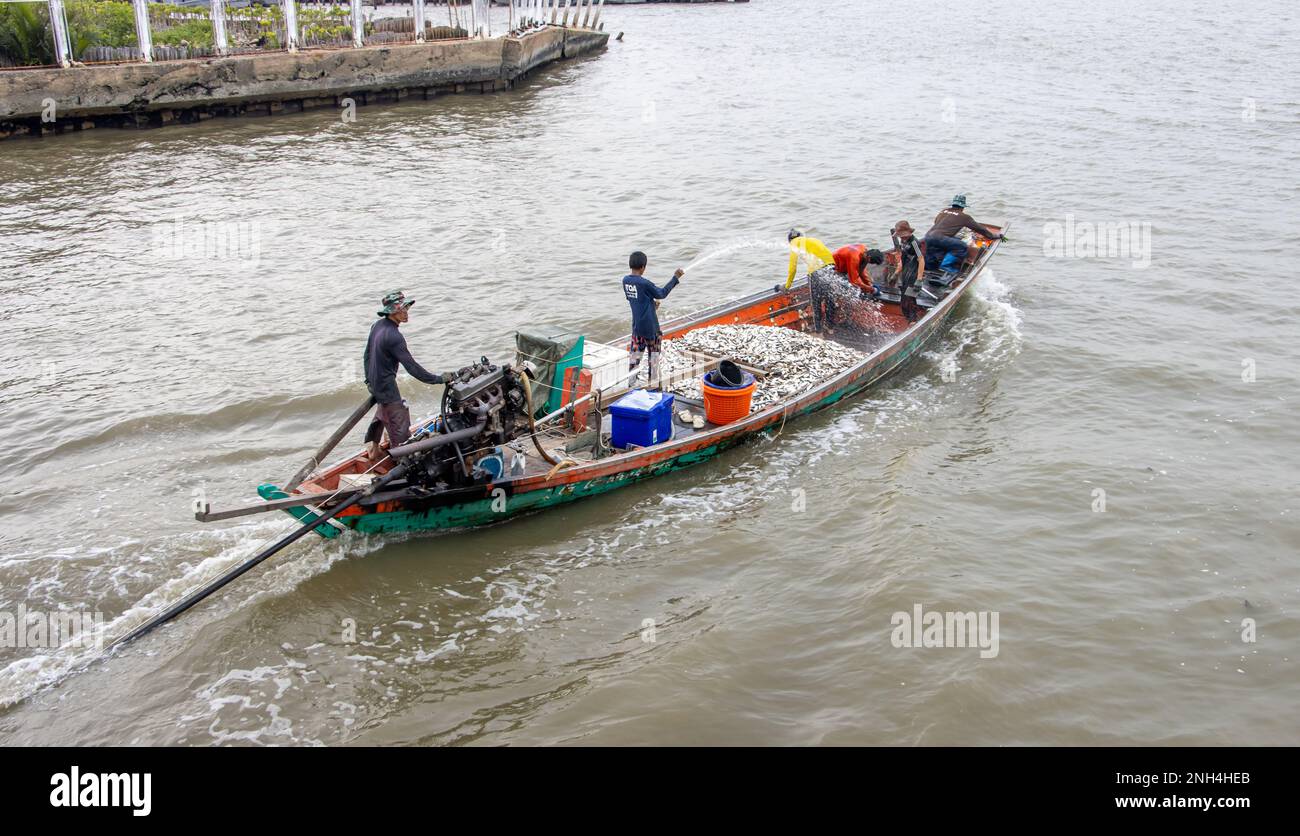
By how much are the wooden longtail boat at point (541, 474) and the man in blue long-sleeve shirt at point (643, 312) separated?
2.47 feet

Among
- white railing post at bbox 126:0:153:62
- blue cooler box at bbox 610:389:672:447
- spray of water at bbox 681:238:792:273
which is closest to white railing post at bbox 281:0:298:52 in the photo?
white railing post at bbox 126:0:153:62

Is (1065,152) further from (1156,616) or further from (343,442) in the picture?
(343,442)

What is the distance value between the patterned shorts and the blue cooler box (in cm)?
106

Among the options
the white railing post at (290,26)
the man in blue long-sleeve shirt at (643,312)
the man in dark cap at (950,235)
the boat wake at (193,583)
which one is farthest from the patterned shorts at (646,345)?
the white railing post at (290,26)

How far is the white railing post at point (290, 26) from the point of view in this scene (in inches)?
1142

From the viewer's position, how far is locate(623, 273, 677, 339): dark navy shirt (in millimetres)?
10531

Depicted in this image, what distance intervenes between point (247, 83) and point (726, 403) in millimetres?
24277

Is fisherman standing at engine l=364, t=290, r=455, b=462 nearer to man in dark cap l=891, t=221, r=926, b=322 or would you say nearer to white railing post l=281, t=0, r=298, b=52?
man in dark cap l=891, t=221, r=926, b=322

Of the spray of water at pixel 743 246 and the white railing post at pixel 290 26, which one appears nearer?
the spray of water at pixel 743 246

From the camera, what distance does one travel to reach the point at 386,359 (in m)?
8.45

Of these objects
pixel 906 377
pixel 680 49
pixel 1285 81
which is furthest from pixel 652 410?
pixel 680 49

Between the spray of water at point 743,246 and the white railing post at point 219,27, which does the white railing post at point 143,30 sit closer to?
the white railing post at point 219,27

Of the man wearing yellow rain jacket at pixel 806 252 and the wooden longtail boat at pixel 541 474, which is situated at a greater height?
the man wearing yellow rain jacket at pixel 806 252

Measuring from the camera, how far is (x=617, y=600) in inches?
338
